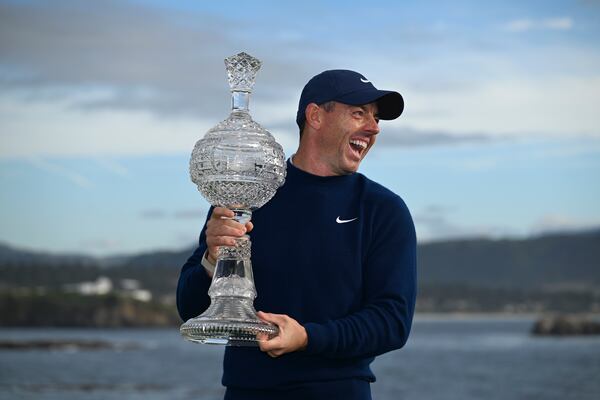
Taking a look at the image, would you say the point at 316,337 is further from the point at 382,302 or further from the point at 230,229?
the point at 230,229

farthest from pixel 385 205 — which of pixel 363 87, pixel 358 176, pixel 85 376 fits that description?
pixel 85 376

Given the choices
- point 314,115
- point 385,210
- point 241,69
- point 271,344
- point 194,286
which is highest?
point 241,69

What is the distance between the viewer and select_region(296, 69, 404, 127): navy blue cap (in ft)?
13.9

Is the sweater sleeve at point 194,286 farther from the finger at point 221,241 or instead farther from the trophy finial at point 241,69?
the trophy finial at point 241,69

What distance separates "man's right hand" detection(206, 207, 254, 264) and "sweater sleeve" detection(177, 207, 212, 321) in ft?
0.87

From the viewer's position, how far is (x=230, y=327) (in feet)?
12.8

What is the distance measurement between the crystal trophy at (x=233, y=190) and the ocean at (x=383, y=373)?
53.2 metres

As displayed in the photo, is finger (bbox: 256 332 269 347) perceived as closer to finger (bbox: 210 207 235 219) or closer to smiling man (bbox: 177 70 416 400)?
smiling man (bbox: 177 70 416 400)

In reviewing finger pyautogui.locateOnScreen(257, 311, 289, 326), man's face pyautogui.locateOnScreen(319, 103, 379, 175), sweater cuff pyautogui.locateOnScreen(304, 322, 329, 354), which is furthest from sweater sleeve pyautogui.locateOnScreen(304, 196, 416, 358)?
man's face pyautogui.locateOnScreen(319, 103, 379, 175)

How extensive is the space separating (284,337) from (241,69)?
3.42ft

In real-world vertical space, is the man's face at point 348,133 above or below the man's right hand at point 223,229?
above

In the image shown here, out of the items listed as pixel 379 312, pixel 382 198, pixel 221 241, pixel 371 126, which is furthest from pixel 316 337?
pixel 371 126

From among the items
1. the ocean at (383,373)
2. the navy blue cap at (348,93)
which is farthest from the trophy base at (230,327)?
the ocean at (383,373)

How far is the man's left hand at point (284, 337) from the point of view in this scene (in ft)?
12.4
